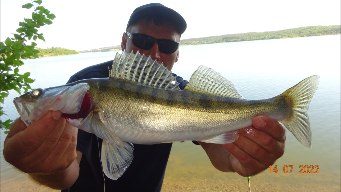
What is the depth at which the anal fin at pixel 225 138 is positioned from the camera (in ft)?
7.31

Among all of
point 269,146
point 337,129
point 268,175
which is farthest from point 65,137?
point 337,129

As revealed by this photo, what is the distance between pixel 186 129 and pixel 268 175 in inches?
232

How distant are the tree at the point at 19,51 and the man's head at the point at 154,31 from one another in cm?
147

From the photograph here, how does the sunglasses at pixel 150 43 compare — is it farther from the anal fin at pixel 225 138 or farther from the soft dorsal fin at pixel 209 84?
the anal fin at pixel 225 138

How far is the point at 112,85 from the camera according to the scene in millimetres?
1962

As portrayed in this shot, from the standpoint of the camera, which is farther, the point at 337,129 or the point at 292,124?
the point at 337,129

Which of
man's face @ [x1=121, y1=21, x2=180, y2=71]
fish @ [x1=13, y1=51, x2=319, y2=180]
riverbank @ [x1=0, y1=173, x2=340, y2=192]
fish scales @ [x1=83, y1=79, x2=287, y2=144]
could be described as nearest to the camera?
fish @ [x1=13, y1=51, x2=319, y2=180]

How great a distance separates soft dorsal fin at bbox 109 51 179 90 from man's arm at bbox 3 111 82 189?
709 mm

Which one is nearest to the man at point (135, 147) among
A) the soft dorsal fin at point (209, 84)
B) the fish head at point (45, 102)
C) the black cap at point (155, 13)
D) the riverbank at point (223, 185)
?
the black cap at point (155, 13)

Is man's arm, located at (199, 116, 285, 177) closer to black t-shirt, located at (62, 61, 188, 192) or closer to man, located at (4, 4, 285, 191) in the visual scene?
man, located at (4, 4, 285, 191)

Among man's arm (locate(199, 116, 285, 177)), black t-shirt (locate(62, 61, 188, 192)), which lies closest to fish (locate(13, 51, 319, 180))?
man's arm (locate(199, 116, 285, 177))

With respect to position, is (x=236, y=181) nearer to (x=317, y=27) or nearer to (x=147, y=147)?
(x=147, y=147)

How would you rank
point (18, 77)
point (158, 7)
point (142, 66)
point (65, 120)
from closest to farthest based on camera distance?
1. point (65, 120)
2. point (142, 66)
3. point (18, 77)
4. point (158, 7)

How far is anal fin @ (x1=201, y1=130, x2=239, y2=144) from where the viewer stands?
2229 millimetres
